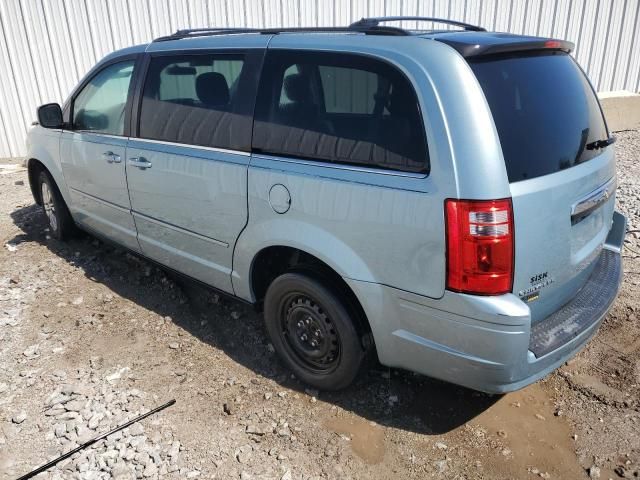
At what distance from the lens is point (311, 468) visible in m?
2.49

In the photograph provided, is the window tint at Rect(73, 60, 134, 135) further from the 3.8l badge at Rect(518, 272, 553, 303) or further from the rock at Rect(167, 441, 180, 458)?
the 3.8l badge at Rect(518, 272, 553, 303)

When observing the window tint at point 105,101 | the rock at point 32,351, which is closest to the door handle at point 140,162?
the window tint at point 105,101

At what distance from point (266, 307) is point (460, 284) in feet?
4.25

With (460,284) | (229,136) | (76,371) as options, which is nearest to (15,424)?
(76,371)

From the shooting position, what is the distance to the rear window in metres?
2.21

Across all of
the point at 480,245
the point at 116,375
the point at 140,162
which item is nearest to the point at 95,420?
the point at 116,375

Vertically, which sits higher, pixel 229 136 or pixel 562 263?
pixel 229 136

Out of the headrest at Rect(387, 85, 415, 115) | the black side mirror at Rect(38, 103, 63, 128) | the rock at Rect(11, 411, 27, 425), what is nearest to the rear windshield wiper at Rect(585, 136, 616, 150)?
the headrest at Rect(387, 85, 415, 115)

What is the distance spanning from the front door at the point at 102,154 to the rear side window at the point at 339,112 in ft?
4.81

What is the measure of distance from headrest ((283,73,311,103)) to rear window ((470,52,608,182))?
86 centimetres

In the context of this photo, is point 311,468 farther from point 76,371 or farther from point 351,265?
point 76,371

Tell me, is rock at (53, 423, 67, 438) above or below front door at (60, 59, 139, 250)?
below

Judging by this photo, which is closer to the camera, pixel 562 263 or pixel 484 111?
pixel 484 111

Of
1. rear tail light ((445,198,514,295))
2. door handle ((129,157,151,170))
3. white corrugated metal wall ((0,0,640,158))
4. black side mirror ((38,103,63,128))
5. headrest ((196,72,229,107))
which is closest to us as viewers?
rear tail light ((445,198,514,295))
